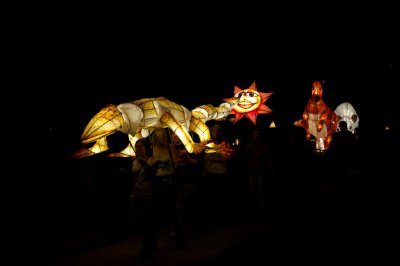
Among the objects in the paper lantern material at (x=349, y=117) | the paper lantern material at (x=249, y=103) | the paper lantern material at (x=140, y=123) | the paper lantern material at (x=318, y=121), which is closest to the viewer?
the paper lantern material at (x=140, y=123)

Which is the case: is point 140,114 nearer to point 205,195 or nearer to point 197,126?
point 197,126

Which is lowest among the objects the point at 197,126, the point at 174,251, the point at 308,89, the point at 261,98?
the point at 174,251

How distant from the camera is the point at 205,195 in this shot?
44.7ft

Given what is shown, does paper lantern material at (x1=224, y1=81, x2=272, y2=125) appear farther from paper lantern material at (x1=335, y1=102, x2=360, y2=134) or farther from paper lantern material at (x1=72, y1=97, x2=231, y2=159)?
paper lantern material at (x1=335, y1=102, x2=360, y2=134)

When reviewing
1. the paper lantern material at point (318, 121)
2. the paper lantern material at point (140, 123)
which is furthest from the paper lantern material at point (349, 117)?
the paper lantern material at point (140, 123)

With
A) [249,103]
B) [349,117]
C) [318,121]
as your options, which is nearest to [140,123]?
[249,103]

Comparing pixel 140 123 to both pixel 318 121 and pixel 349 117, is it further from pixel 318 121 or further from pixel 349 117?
pixel 349 117

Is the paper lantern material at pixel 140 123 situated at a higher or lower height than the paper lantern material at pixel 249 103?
lower

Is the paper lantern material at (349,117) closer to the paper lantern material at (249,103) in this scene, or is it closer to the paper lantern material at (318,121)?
the paper lantern material at (318,121)

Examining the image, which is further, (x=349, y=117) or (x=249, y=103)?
(x=349, y=117)

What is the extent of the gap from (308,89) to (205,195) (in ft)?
92.2

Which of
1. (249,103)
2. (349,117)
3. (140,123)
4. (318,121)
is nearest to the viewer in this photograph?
(140,123)

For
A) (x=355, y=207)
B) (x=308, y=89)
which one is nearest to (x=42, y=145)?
(x=355, y=207)

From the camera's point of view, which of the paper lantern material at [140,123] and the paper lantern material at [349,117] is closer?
the paper lantern material at [140,123]
